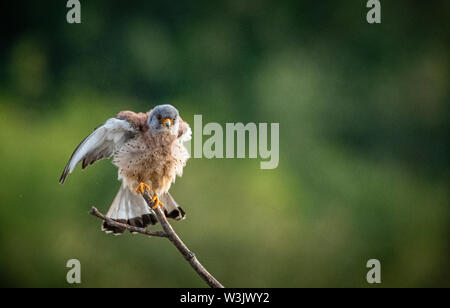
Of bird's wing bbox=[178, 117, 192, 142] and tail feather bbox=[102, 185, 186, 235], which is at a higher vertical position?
bird's wing bbox=[178, 117, 192, 142]

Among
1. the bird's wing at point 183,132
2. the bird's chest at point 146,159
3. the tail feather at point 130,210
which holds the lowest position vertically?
the tail feather at point 130,210

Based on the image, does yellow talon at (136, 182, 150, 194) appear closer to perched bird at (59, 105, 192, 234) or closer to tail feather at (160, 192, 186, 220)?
perched bird at (59, 105, 192, 234)

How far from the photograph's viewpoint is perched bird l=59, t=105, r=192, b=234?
259 cm

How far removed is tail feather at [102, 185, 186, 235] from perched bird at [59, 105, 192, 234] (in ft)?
0.19

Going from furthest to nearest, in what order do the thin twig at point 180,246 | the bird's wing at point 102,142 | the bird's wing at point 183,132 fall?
1. the bird's wing at point 183,132
2. the bird's wing at point 102,142
3. the thin twig at point 180,246

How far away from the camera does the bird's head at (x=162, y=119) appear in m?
2.58

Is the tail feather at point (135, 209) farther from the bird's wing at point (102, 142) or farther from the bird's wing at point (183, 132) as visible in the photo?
the bird's wing at point (183, 132)

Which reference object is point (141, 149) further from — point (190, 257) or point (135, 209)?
point (190, 257)

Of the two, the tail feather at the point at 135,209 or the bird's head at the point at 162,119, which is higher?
the bird's head at the point at 162,119

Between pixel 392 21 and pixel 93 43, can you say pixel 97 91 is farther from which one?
pixel 392 21

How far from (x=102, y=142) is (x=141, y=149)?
22 cm

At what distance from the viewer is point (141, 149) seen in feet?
8.63

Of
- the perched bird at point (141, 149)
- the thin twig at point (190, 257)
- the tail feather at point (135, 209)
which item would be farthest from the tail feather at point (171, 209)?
the thin twig at point (190, 257)

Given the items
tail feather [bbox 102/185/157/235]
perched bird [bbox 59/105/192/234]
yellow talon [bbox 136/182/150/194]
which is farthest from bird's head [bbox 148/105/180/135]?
tail feather [bbox 102/185/157/235]
